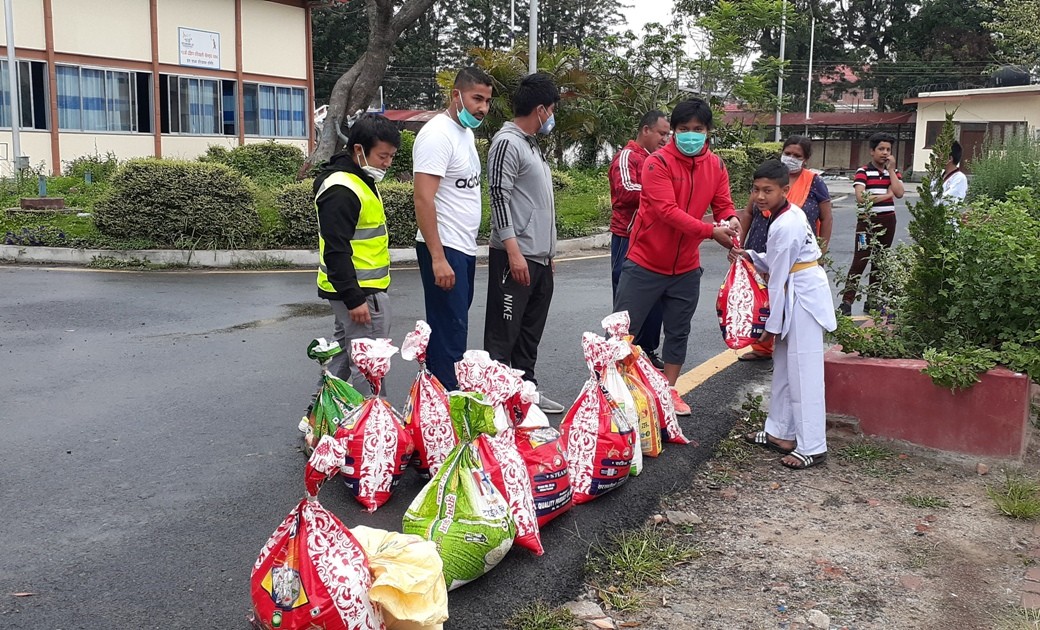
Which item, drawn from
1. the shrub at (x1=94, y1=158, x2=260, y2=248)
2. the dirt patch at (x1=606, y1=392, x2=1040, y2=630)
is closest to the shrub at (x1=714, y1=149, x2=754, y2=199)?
the shrub at (x1=94, y1=158, x2=260, y2=248)

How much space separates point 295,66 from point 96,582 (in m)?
28.6

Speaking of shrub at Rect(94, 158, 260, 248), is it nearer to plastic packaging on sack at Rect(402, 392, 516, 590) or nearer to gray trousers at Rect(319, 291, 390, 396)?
gray trousers at Rect(319, 291, 390, 396)

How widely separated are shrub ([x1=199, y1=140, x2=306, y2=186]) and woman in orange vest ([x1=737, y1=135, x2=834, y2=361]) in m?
18.2

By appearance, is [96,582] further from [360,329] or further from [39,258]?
[39,258]

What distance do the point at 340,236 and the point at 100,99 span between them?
2290 cm

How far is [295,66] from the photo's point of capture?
29953 millimetres

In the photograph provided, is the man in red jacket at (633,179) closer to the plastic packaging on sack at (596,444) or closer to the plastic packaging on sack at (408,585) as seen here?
the plastic packaging on sack at (596,444)

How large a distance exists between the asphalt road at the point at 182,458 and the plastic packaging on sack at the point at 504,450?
15 centimetres

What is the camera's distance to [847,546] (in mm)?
4035

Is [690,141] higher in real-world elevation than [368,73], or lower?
lower

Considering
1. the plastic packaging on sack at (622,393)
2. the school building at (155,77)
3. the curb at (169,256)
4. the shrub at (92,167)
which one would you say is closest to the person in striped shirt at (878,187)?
the plastic packaging on sack at (622,393)

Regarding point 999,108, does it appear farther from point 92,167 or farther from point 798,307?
point 798,307

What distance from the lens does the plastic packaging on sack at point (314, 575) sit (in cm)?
270

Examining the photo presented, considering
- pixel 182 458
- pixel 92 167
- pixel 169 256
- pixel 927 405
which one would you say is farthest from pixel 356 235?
pixel 92 167
